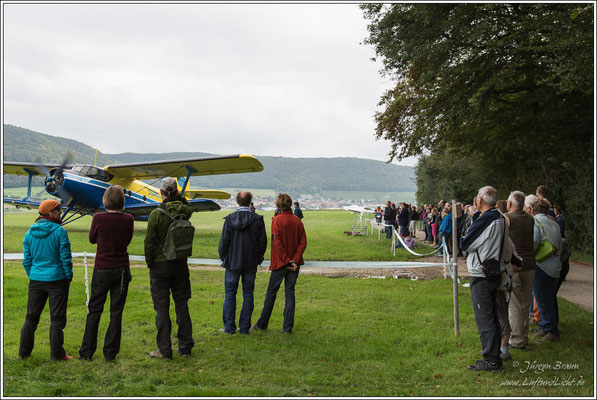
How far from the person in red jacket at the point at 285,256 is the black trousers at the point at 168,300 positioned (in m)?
1.39

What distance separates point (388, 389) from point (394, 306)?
373 centimetres

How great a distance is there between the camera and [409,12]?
49.4 feet

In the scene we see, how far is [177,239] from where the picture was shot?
4.98m

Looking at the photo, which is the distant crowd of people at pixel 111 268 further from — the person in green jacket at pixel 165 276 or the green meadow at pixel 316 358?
the green meadow at pixel 316 358

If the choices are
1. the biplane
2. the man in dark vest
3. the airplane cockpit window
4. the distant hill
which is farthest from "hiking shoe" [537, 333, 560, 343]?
the distant hill

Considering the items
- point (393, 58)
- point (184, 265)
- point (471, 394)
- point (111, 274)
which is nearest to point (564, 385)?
point (471, 394)

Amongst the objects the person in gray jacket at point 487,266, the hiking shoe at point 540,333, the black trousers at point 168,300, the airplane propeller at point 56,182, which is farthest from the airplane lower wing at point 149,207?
the person in gray jacket at point 487,266

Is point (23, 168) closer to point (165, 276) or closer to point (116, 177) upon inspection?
point (116, 177)

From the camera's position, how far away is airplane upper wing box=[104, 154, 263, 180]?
20172 mm

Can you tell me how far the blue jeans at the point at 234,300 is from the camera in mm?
6031

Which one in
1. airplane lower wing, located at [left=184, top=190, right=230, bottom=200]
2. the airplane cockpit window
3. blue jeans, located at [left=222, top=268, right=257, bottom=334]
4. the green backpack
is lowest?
blue jeans, located at [left=222, top=268, right=257, bottom=334]

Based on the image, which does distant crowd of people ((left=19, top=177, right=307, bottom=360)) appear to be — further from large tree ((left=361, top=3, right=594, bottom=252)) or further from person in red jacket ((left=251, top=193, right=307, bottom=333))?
large tree ((left=361, top=3, right=594, bottom=252))

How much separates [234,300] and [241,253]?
2.23ft

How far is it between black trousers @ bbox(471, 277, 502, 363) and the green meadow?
0.30m
